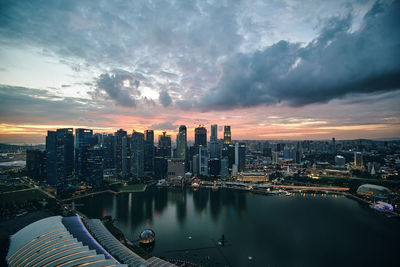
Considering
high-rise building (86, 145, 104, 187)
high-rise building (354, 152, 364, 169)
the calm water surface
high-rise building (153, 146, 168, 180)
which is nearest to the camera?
the calm water surface

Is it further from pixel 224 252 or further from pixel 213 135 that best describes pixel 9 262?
pixel 213 135

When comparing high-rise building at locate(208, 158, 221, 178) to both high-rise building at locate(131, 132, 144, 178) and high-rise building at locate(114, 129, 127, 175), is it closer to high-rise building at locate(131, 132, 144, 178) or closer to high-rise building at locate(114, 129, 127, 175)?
high-rise building at locate(131, 132, 144, 178)

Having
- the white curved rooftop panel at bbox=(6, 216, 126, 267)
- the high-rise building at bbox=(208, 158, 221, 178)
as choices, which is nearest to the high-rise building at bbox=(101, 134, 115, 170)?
the high-rise building at bbox=(208, 158, 221, 178)

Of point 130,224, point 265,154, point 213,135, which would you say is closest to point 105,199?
point 130,224

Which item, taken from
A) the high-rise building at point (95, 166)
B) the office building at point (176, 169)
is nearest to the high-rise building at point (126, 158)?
the high-rise building at point (95, 166)

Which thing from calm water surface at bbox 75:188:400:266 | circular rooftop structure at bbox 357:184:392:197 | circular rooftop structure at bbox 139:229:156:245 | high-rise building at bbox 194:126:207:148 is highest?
high-rise building at bbox 194:126:207:148

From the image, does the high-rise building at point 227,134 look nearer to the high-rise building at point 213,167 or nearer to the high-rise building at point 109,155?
the high-rise building at point 213,167
